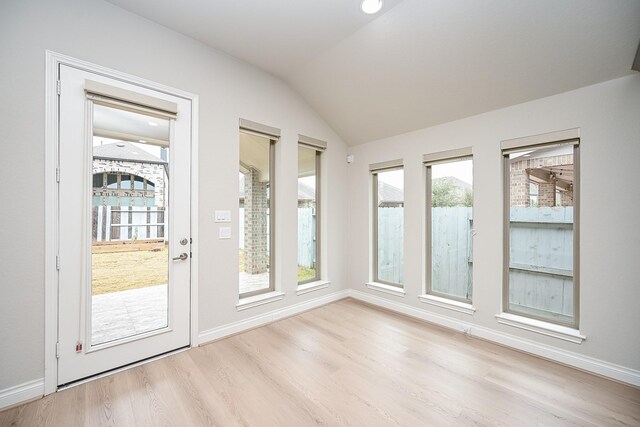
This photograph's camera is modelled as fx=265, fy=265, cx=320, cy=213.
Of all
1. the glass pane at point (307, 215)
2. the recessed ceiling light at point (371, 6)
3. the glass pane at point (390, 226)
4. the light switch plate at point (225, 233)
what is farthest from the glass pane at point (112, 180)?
the glass pane at point (390, 226)

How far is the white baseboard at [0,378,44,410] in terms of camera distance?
1783 millimetres

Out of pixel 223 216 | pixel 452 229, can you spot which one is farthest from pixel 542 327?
pixel 223 216

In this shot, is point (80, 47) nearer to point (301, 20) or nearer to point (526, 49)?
point (301, 20)

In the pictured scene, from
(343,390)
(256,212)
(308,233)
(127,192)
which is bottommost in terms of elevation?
(343,390)

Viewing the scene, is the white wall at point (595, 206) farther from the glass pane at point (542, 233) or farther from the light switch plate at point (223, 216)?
the light switch plate at point (223, 216)

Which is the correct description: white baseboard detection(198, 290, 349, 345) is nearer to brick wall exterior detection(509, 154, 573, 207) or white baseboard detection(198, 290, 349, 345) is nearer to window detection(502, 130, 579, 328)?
window detection(502, 130, 579, 328)

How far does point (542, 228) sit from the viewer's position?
2.66 metres

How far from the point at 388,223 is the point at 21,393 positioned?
393cm

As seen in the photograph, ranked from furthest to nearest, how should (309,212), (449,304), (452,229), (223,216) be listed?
(309,212), (452,229), (449,304), (223,216)

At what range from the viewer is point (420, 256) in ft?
11.2

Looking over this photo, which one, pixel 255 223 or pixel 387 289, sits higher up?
pixel 255 223

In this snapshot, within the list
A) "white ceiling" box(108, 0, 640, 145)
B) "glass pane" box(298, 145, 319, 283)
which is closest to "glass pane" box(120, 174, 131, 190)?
"white ceiling" box(108, 0, 640, 145)

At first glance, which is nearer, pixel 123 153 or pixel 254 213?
pixel 123 153

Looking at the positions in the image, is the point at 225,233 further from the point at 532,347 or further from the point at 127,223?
the point at 532,347
